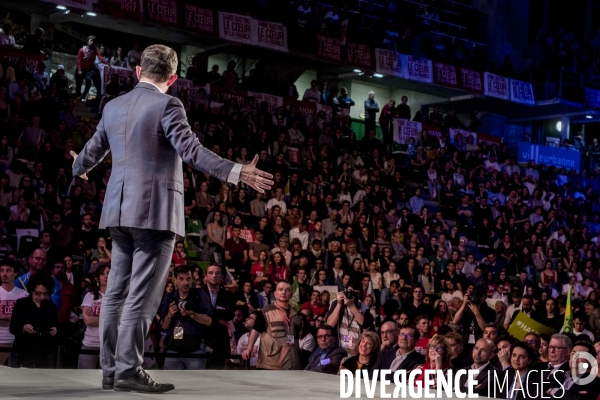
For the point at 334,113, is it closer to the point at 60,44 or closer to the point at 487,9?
the point at 60,44

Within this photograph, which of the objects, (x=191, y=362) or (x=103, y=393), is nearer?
(x=103, y=393)

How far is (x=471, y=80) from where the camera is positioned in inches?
871

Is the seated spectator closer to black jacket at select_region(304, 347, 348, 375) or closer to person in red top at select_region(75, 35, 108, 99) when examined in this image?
black jacket at select_region(304, 347, 348, 375)

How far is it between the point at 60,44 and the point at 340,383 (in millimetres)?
15997

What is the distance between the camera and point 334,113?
1809 centimetres

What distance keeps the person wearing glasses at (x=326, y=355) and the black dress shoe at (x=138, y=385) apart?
127 inches

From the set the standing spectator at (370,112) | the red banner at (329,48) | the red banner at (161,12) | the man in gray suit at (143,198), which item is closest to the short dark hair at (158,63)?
the man in gray suit at (143,198)

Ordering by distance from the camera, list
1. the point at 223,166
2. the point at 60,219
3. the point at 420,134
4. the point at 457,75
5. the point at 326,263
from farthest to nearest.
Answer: the point at 457,75, the point at 420,134, the point at 326,263, the point at 60,219, the point at 223,166

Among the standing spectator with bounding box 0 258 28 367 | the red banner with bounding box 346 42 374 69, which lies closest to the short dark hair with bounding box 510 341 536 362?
the standing spectator with bounding box 0 258 28 367

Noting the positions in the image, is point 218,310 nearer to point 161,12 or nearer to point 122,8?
point 122,8

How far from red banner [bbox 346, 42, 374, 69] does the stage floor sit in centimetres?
1559

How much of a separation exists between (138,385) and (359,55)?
1703cm

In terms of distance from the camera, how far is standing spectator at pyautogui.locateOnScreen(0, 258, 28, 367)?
752 cm

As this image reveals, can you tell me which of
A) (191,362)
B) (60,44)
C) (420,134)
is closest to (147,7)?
(60,44)
